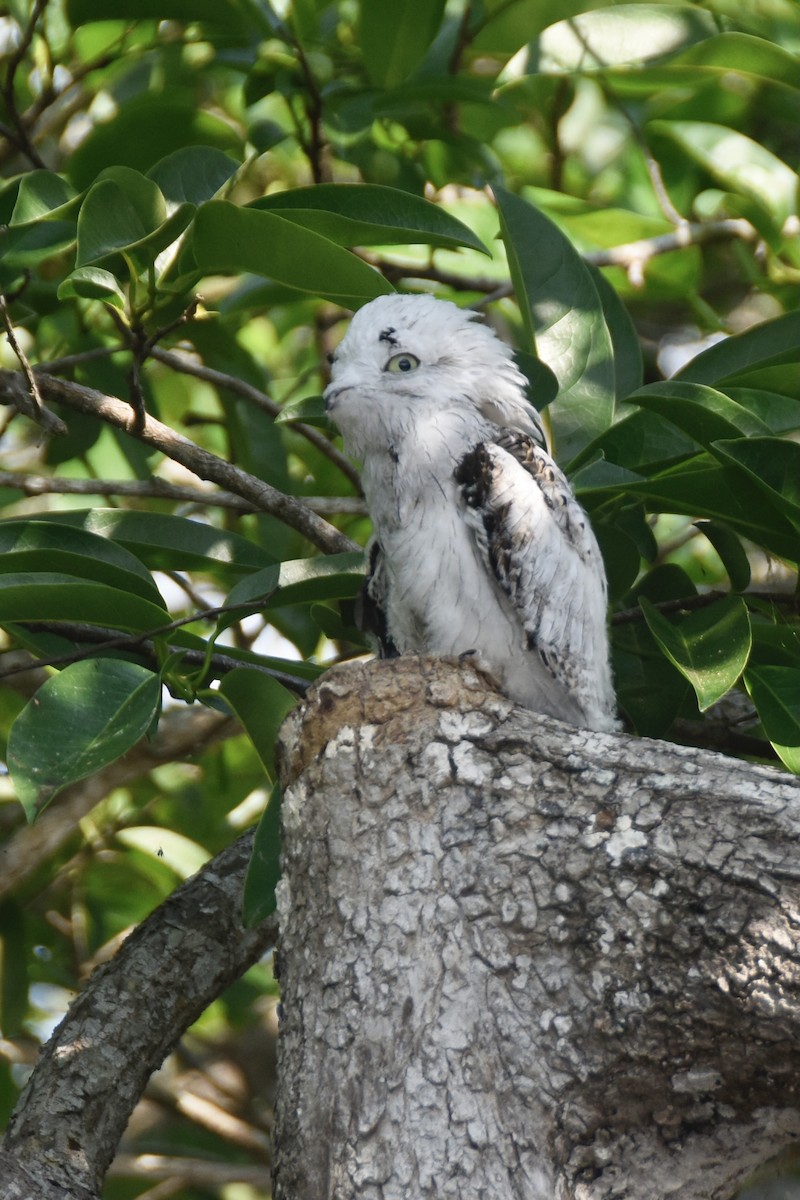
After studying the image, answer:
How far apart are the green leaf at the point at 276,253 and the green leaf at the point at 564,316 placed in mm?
604

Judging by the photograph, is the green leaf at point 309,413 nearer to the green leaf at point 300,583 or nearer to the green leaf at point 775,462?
the green leaf at point 300,583

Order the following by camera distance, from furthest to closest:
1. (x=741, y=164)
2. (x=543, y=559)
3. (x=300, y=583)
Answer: (x=741, y=164) → (x=300, y=583) → (x=543, y=559)

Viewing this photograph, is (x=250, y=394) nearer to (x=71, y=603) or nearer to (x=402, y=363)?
(x=402, y=363)

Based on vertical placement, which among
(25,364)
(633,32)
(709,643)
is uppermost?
(633,32)

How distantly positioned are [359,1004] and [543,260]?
233 cm

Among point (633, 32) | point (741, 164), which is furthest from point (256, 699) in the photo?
point (741, 164)

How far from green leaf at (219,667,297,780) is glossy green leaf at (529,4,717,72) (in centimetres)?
264

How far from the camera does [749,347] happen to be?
4.03 metres

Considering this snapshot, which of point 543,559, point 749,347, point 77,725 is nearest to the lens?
point 77,725

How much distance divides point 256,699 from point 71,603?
1.78 feet

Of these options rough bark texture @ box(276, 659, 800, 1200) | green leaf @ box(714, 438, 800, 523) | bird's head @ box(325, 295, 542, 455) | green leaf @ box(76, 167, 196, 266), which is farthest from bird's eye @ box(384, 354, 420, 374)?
rough bark texture @ box(276, 659, 800, 1200)

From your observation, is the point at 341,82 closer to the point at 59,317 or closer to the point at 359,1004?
the point at 59,317

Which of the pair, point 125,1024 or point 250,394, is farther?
point 250,394

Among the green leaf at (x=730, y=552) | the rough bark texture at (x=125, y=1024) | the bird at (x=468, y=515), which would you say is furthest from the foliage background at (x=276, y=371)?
the rough bark texture at (x=125, y=1024)
